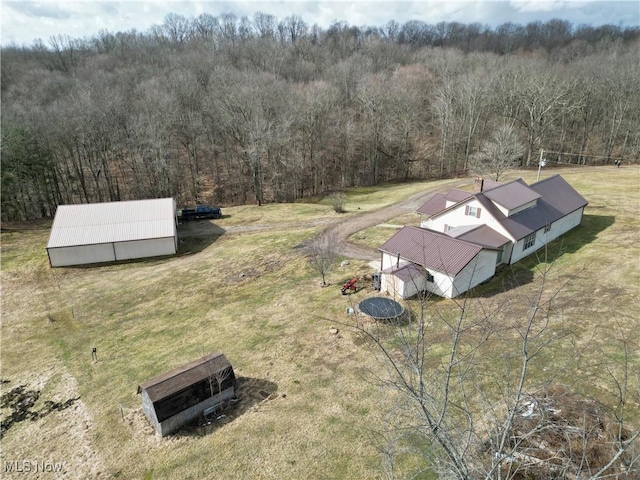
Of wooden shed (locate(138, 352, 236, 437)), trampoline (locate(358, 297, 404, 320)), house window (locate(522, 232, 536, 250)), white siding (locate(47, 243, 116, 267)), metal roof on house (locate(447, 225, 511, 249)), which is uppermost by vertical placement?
metal roof on house (locate(447, 225, 511, 249))

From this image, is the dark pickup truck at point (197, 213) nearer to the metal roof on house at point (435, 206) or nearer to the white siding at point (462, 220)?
the metal roof on house at point (435, 206)

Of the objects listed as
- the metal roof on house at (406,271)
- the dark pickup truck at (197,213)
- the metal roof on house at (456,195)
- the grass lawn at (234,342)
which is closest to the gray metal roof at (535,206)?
the grass lawn at (234,342)

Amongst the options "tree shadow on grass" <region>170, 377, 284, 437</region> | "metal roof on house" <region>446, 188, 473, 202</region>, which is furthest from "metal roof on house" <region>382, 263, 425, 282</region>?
"metal roof on house" <region>446, 188, 473, 202</region>

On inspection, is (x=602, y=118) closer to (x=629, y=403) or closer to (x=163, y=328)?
(x=629, y=403)

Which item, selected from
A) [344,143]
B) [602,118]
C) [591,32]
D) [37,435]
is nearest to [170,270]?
[37,435]

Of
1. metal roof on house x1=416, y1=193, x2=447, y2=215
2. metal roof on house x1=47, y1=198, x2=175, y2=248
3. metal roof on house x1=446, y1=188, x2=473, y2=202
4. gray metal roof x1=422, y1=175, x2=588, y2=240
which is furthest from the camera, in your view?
metal roof on house x1=416, y1=193, x2=447, y2=215

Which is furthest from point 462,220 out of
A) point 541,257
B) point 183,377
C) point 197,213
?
point 197,213

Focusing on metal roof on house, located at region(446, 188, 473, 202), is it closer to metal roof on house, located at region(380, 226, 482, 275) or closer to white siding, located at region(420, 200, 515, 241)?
white siding, located at region(420, 200, 515, 241)

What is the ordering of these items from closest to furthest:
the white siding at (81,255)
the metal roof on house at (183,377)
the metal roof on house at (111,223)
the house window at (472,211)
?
1. the metal roof on house at (183,377)
2. the house window at (472,211)
3. the white siding at (81,255)
4. the metal roof on house at (111,223)
